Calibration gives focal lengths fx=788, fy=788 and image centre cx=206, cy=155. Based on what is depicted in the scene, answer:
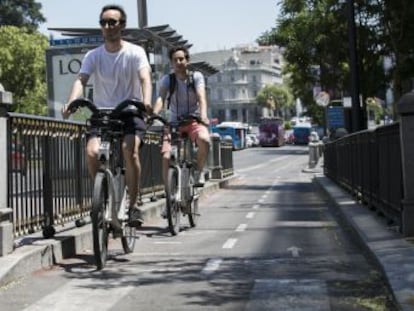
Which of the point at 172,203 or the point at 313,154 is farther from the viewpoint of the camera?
the point at 313,154

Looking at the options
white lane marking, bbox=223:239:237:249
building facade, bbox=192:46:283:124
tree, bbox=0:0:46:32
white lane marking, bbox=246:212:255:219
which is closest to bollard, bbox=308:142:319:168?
white lane marking, bbox=246:212:255:219

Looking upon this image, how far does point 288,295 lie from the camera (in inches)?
225

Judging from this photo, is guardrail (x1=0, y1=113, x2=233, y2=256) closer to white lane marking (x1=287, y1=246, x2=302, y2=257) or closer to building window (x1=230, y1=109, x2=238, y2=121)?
white lane marking (x1=287, y1=246, x2=302, y2=257)

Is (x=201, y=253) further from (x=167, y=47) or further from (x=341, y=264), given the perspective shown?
(x=167, y=47)

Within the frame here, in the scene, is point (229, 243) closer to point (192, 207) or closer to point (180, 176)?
point (180, 176)

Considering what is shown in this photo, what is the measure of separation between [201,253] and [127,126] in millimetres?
1557

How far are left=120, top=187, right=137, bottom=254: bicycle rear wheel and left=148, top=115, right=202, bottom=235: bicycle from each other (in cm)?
110

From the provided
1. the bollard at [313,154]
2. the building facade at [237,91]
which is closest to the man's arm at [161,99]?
the bollard at [313,154]

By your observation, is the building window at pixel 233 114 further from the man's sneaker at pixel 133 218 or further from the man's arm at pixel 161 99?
the man's sneaker at pixel 133 218

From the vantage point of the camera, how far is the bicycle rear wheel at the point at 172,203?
29.5 ft

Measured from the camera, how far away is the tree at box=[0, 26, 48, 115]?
59.8m

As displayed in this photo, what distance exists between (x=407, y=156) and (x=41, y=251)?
3.60 m

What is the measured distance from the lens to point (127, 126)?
723cm

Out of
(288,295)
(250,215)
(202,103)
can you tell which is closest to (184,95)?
(202,103)
